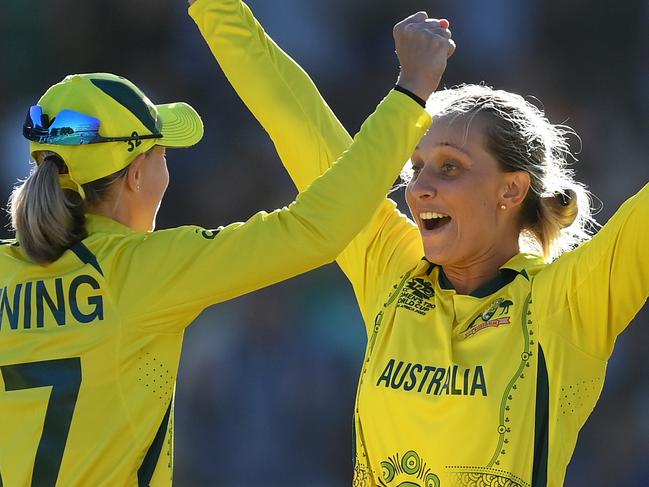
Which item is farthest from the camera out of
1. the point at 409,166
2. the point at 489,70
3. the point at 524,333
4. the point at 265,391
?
the point at 489,70

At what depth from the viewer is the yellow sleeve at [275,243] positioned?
2.21 m

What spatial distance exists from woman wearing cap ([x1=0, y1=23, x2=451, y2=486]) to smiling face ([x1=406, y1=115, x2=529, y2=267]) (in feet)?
1.24

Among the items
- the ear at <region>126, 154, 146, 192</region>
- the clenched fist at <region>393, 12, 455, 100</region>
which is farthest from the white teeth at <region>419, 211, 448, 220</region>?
the ear at <region>126, 154, 146, 192</region>

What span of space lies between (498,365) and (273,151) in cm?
411

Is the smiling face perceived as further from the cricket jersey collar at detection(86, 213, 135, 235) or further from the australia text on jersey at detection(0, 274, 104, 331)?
the australia text on jersey at detection(0, 274, 104, 331)

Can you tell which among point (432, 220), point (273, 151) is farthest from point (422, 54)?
point (273, 151)

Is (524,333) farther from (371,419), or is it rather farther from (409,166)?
(409,166)

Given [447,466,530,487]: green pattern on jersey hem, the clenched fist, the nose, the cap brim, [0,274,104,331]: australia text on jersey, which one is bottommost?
[447,466,530,487]: green pattern on jersey hem

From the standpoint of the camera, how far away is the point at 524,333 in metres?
2.43

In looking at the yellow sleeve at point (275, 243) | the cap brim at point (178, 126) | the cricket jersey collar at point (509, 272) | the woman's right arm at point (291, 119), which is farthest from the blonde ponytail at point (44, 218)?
the cricket jersey collar at point (509, 272)

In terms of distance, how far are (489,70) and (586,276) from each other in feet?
13.5

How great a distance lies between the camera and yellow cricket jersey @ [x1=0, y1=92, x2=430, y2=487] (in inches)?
87.0

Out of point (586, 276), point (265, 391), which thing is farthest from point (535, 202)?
point (265, 391)

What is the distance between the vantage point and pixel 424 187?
265 centimetres
